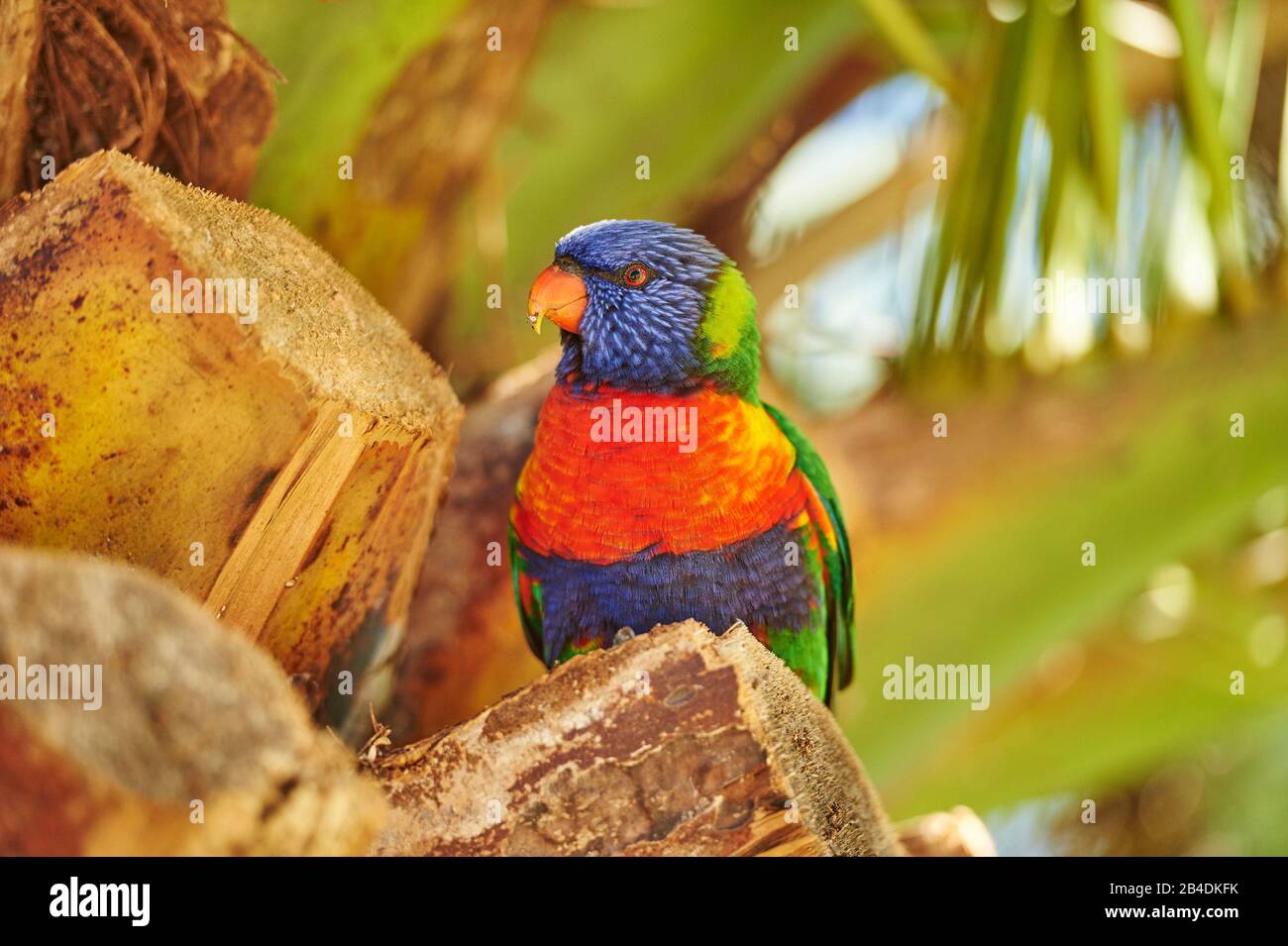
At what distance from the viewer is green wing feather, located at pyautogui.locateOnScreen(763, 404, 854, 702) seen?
2.61 meters

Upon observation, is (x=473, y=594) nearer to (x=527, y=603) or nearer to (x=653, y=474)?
(x=527, y=603)

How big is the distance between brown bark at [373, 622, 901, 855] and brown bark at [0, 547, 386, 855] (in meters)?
0.49

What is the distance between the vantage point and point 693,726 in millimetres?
1624

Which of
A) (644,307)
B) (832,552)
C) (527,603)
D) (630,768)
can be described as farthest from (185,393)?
(832,552)

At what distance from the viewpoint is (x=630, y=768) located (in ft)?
5.39

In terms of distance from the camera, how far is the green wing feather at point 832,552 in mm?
2609

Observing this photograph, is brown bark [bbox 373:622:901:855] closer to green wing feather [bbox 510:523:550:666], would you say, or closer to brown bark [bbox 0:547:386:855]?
brown bark [bbox 0:547:386:855]

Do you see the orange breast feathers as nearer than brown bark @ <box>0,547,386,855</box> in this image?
No

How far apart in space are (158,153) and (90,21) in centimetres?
25

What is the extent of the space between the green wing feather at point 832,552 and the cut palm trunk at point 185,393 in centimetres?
107

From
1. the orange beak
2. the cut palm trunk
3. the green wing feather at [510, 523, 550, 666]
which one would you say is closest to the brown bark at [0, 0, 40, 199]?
the cut palm trunk

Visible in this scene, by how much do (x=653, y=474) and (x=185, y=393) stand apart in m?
1.01

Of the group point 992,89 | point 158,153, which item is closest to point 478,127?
point 158,153
